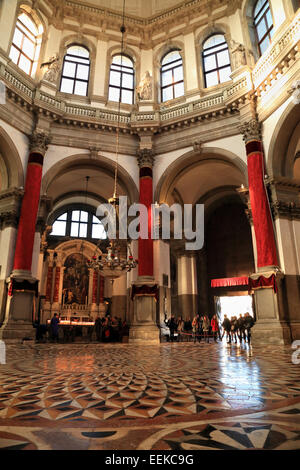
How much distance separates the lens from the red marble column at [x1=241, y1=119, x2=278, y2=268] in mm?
9328

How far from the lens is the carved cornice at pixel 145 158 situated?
1278 centimetres

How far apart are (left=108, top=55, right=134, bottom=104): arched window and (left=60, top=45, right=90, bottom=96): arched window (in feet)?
4.00

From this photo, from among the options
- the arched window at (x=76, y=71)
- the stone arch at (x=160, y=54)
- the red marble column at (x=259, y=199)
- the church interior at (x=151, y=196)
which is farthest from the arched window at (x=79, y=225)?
the red marble column at (x=259, y=199)

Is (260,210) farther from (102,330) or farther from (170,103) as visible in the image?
(102,330)

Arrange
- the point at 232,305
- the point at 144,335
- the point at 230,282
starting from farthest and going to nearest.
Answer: the point at 232,305
the point at 230,282
the point at 144,335

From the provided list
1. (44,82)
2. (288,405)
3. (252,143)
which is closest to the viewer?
(288,405)

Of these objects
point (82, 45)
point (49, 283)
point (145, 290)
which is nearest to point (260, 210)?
point (145, 290)

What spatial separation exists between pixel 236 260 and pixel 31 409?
15582 millimetres

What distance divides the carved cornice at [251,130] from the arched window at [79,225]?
442 inches

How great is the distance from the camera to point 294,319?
348 inches

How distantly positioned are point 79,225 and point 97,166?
728 centimetres

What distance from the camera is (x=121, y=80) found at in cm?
1486
